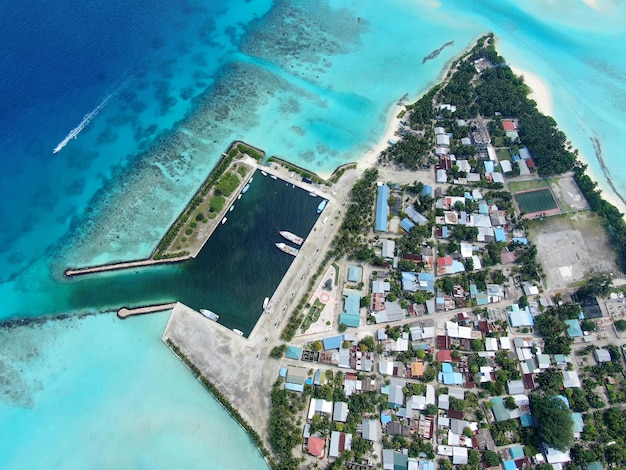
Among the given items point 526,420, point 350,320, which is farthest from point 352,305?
point 526,420

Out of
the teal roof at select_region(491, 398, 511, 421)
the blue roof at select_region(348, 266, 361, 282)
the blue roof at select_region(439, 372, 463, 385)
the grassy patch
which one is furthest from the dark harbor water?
the grassy patch

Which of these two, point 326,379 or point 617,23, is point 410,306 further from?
point 617,23

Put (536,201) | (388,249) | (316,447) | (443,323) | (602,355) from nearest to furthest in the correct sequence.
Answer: (316,447)
(602,355)
(443,323)
(388,249)
(536,201)

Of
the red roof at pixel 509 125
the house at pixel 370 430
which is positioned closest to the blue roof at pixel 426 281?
the house at pixel 370 430

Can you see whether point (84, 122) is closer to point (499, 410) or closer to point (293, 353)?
point (293, 353)

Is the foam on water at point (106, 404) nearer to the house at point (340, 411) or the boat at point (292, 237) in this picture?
the house at point (340, 411)
